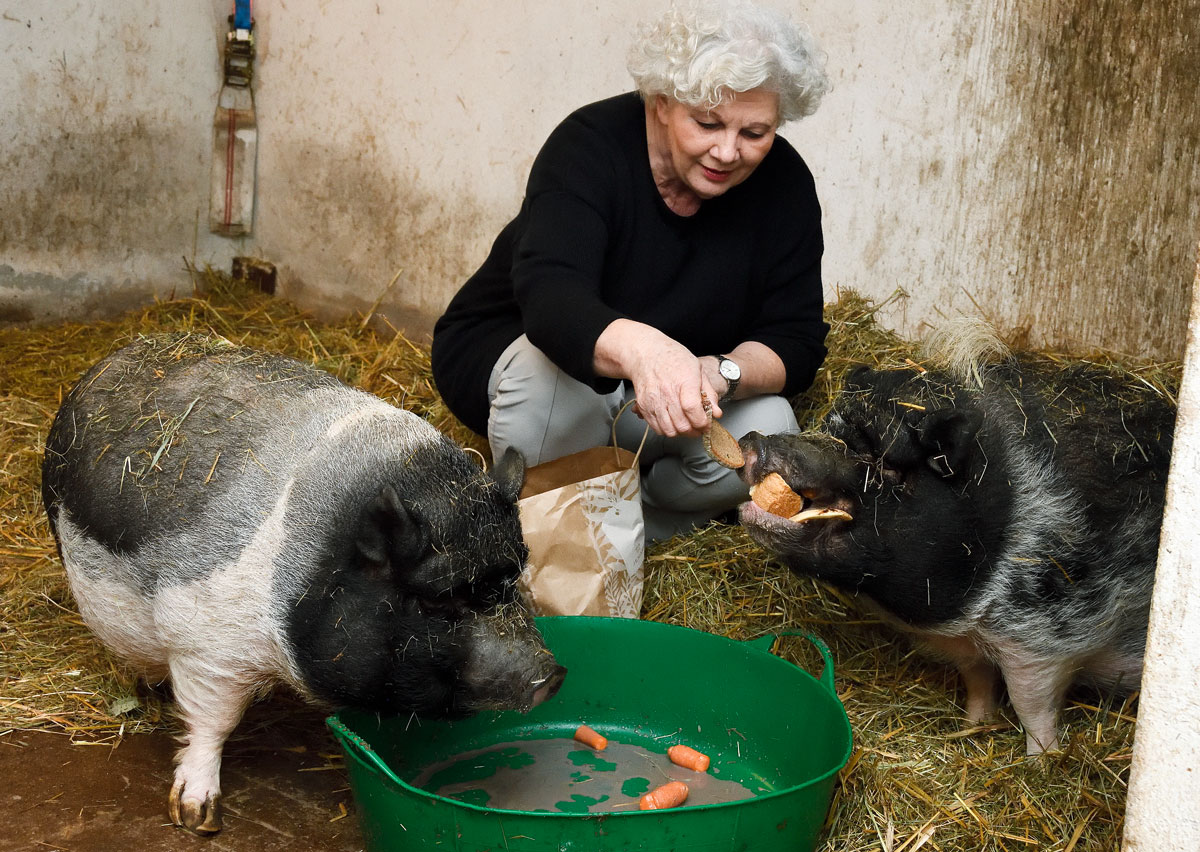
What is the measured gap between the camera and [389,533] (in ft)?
7.78

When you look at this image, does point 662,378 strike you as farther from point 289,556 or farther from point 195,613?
point 195,613

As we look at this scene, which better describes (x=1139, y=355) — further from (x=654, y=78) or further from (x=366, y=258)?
(x=366, y=258)

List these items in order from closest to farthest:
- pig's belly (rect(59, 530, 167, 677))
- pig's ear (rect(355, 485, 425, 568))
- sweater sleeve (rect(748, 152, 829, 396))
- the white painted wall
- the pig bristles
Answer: the white painted wall → pig's ear (rect(355, 485, 425, 568)) → pig's belly (rect(59, 530, 167, 677)) → the pig bristles → sweater sleeve (rect(748, 152, 829, 396))

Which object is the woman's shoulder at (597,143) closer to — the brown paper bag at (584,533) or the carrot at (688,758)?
the brown paper bag at (584,533)

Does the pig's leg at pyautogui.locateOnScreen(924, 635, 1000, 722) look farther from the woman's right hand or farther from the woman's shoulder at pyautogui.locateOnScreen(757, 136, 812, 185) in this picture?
the woman's shoulder at pyautogui.locateOnScreen(757, 136, 812, 185)

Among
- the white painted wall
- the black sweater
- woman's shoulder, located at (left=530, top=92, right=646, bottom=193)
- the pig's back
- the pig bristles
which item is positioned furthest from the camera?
woman's shoulder, located at (left=530, top=92, right=646, bottom=193)

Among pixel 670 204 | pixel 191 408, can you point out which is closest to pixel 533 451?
pixel 670 204

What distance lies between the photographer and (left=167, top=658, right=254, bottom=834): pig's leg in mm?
2605

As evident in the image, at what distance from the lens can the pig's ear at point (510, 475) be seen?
102 inches

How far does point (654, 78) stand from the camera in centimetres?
314

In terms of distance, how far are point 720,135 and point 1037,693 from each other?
1593 mm

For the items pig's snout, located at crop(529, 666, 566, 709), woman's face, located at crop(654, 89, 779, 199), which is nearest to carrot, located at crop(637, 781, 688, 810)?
pig's snout, located at crop(529, 666, 566, 709)

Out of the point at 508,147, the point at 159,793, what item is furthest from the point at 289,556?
A: the point at 508,147

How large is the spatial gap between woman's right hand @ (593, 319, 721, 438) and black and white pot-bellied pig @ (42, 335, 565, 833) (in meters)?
0.33
